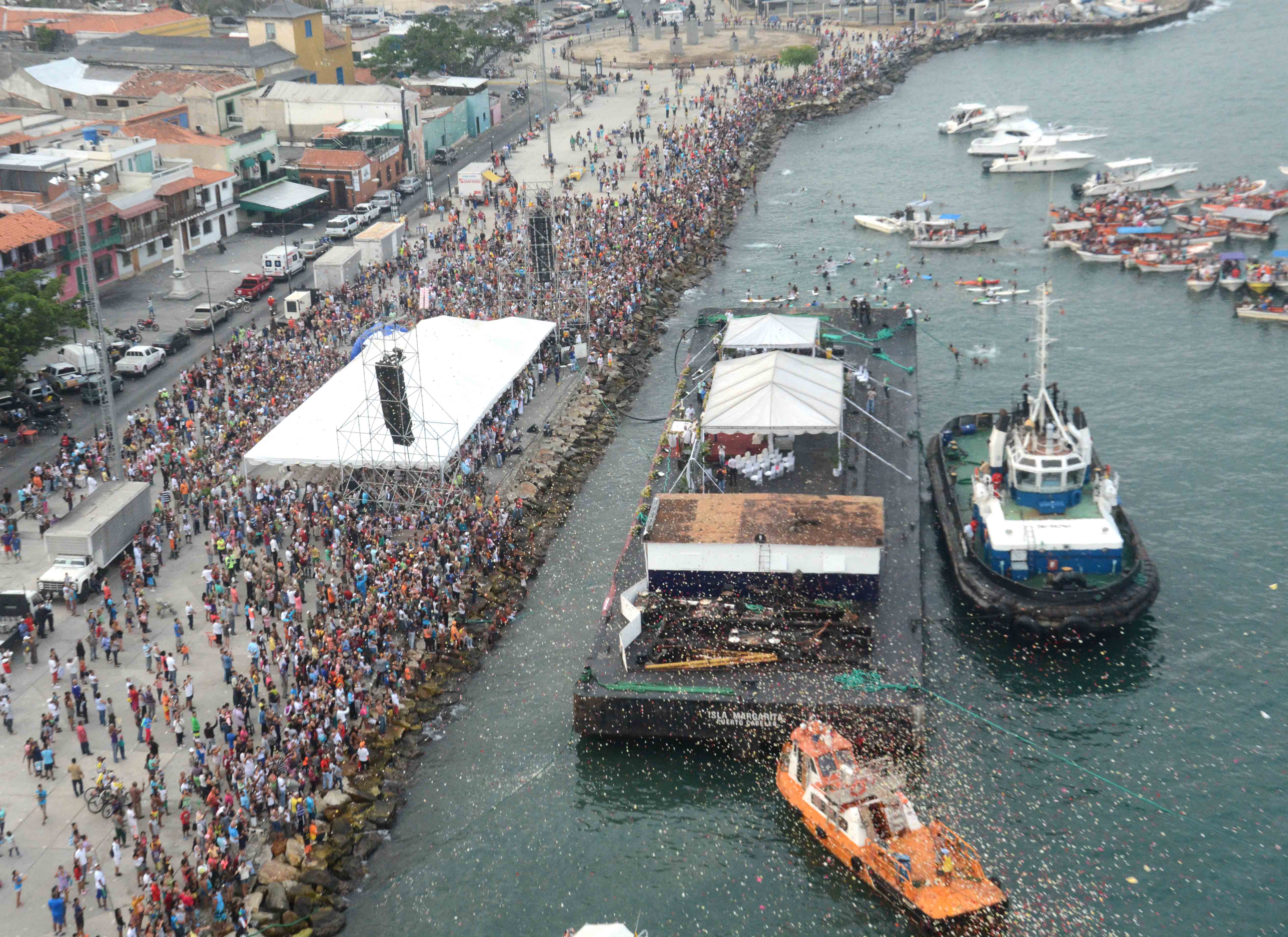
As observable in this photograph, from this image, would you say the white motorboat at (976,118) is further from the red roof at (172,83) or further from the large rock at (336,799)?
the large rock at (336,799)

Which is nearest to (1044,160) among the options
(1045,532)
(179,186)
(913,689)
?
(179,186)

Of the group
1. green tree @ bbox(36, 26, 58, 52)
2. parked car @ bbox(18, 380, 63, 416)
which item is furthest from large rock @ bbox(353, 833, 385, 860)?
green tree @ bbox(36, 26, 58, 52)

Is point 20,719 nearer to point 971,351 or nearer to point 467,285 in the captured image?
point 467,285

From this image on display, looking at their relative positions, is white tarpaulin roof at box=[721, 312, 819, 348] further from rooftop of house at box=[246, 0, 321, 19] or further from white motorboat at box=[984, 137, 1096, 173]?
rooftop of house at box=[246, 0, 321, 19]

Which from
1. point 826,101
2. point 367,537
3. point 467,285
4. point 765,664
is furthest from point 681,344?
point 826,101

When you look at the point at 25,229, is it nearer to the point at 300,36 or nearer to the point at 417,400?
the point at 417,400

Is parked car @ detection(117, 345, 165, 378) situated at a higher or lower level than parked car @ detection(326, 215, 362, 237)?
lower

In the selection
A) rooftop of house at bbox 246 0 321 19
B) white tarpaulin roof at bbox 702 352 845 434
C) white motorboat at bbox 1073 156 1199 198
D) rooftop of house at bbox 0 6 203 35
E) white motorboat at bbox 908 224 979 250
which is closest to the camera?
white tarpaulin roof at bbox 702 352 845 434
